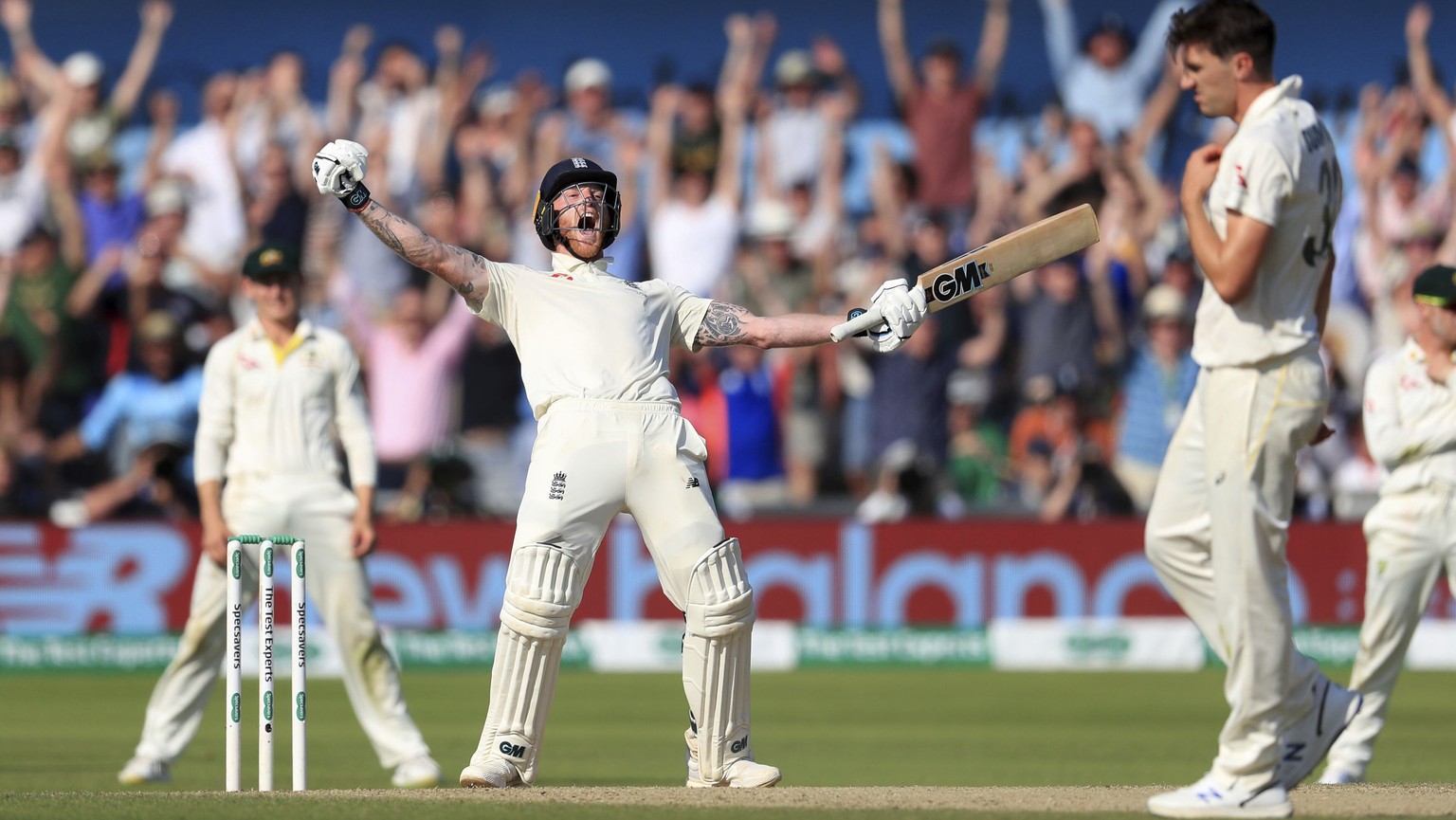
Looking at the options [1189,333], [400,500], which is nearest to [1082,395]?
[1189,333]

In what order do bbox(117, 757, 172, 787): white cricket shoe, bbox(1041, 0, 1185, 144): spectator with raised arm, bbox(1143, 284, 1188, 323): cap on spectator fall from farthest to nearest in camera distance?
1. bbox(1041, 0, 1185, 144): spectator with raised arm
2. bbox(1143, 284, 1188, 323): cap on spectator
3. bbox(117, 757, 172, 787): white cricket shoe

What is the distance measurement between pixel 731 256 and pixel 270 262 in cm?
599

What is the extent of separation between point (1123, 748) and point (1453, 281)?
2.40 m

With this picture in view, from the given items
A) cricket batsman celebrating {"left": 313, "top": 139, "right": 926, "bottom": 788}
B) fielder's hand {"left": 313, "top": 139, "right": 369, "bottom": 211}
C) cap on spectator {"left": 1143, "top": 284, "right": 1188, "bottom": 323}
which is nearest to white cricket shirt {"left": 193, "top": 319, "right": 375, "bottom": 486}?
cricket batsman celebrating {"left": 313, "top": 139, "right": 926, "bottom": 788}

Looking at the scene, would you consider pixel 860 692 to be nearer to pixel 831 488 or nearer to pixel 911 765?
pixel 831 488

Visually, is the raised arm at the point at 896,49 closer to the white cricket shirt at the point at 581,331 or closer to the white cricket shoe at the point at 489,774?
the white cricket shirt at the point at 581,331

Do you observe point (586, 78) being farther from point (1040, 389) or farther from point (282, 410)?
point (282, 410)

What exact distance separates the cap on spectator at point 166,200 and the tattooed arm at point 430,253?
785 centimetres

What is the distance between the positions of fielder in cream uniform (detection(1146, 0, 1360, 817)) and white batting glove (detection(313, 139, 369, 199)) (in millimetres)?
2157

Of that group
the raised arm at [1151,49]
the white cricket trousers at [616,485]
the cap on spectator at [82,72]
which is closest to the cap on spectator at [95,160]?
the cap on spectator at [82,72]

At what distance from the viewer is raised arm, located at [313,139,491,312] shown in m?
5.39

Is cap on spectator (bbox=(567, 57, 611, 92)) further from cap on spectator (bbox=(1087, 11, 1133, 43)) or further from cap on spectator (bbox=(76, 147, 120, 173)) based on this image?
cap on spectator (bbox=(1087, 11, 1133, 43))

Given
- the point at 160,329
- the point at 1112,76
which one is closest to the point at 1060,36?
the point at 1112,76

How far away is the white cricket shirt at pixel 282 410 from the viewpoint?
7402mm
